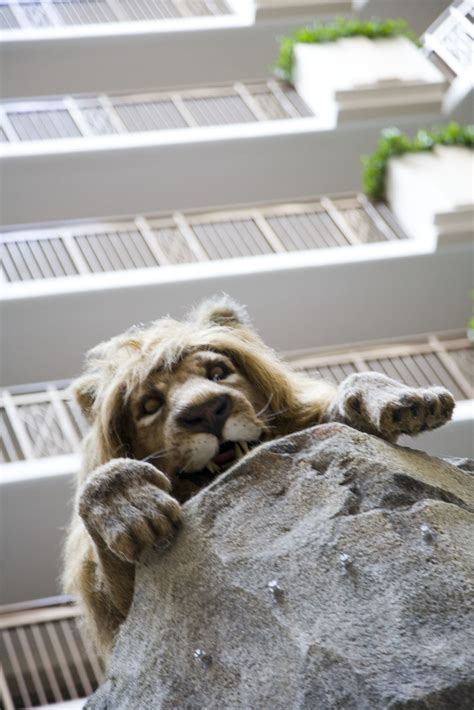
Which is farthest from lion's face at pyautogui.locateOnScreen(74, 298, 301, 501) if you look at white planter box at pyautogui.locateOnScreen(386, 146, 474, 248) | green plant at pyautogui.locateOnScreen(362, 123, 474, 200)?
green plant at pyautogui.locateOnScreen(362, 123, 474, 200)

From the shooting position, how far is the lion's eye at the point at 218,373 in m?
3.65

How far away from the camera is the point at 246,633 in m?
2.99

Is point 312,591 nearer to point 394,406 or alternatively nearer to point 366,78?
point 394,406

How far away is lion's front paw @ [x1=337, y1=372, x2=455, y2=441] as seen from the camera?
3.27 meters

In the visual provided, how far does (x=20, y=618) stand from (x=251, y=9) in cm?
613

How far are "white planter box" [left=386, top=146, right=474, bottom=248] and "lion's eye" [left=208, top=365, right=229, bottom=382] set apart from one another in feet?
17.6

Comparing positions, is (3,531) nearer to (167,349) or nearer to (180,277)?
(180,277)

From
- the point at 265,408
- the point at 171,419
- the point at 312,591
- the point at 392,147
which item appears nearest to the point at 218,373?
the point at 265,408

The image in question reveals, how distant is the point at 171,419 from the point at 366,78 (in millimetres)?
7289

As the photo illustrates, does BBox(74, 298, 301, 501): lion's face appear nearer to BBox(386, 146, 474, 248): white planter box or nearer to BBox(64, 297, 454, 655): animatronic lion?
BBox(64, 297, 454, 655): animatronic lion

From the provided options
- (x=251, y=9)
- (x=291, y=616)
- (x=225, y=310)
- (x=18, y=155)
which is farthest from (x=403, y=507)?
(x=251, y=9)

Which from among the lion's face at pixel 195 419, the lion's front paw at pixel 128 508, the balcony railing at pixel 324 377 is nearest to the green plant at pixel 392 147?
the balcony railing at pixel 324 377

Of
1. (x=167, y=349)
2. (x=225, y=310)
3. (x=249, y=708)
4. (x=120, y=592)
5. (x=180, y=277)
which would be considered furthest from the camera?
(x=180, y=277)

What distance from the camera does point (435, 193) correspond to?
360 inches
